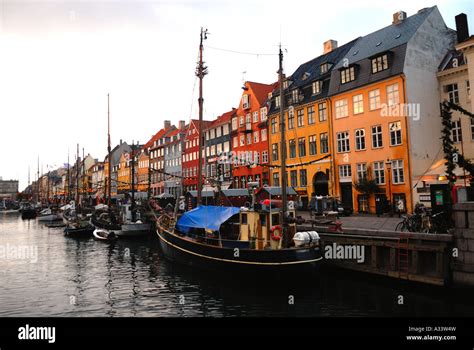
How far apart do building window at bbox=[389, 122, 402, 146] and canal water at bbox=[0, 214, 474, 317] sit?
17.9 metres

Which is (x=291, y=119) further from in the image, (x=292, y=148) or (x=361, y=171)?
(x=361, y=171)

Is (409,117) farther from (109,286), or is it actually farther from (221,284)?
(109,286)

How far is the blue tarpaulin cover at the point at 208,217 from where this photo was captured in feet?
64.6

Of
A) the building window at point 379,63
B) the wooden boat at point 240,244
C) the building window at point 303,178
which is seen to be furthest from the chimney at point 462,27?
the wooden boat at point 240,244

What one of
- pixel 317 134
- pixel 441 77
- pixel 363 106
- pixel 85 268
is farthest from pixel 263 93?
pixel 85 268

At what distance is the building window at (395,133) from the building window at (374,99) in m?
2.50

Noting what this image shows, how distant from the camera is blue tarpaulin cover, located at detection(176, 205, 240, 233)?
19.7 m

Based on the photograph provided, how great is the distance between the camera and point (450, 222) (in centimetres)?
1655

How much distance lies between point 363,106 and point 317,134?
6.48m

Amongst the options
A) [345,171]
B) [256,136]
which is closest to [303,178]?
[345,171]

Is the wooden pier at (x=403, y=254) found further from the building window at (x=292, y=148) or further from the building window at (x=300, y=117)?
the building window at (x=300, y=117)

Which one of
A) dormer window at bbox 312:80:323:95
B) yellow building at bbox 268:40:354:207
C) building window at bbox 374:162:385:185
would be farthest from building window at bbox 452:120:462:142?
dormer window at bbox 312:80:323:95

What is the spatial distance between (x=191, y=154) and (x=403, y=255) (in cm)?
5345

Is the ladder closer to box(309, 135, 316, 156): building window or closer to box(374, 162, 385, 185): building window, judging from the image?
box(374, 162, 385, 185): building window
